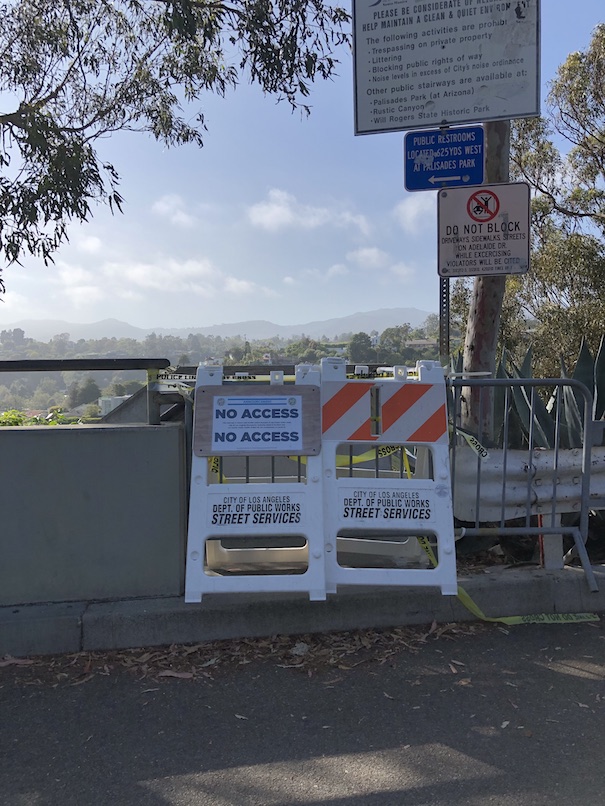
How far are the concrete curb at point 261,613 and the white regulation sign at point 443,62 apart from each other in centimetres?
350

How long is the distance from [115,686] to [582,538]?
3124mm

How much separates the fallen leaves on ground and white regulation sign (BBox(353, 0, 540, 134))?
12.6 feet

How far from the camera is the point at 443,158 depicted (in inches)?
202

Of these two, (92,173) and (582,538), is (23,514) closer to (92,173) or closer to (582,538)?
(582,538)

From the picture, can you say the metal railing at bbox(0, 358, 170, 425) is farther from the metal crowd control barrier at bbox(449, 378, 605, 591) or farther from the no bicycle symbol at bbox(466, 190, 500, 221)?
the no bicycle symbol at bbox(466, 190, 500, 221)

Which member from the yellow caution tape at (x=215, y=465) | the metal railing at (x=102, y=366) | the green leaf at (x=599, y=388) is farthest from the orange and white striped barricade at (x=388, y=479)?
the green leaf at (x=599, y=388)

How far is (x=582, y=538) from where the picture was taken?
457cm

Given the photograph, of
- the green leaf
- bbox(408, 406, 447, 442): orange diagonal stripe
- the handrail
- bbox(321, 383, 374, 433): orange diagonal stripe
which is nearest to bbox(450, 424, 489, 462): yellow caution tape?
bbox(408, 406, 447, 442): orange diagonal stripe

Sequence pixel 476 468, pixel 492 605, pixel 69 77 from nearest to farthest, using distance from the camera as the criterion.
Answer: pixel 492 605 → pixel 476 468 → pixel 69 77

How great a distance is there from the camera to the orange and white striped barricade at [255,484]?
3.81 metres

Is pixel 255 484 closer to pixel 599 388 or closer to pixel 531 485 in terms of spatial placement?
pixel 531 485

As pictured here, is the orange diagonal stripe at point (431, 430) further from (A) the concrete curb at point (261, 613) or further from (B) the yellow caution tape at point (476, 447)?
(A) the concrete curb at point (261, 613)

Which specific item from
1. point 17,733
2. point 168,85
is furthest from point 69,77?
point 17,733

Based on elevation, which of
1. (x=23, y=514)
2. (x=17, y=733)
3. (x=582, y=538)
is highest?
(x=23, y=514)
